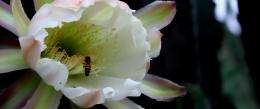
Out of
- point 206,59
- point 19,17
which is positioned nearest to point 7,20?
point 19,17

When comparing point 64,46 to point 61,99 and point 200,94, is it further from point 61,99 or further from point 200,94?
point 200,94

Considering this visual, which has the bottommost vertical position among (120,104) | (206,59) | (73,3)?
(206,59)

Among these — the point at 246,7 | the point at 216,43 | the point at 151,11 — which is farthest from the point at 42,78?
the point at 246,7

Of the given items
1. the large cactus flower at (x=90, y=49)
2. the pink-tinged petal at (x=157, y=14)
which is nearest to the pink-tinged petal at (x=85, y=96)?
the large cactus flower at (x=90, y=49)

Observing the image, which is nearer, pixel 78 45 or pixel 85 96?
pixel 85 96

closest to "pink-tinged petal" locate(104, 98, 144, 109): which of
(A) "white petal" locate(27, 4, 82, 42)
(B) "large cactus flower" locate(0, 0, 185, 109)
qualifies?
(B) "large cactus flower" locate(0, 0, 185, 109)

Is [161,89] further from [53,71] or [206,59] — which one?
[206,59]
